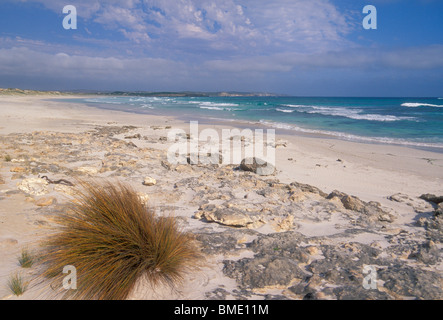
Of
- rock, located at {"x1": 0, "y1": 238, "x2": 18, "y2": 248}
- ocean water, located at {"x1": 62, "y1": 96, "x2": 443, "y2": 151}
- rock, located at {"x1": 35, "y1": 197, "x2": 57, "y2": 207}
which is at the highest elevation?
ocean water, located at {"x1": 62, "y1": 96, "x2": 443, "y2": 151}

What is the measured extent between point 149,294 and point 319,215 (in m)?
2.85

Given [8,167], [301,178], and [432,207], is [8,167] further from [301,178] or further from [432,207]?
[432,207]

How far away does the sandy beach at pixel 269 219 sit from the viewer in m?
2.57

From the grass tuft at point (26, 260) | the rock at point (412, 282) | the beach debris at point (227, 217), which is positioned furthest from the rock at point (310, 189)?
the grass tuft at point (26, 260)

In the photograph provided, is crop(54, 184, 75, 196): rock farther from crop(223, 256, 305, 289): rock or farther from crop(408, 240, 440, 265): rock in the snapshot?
crop(408, 240, 440, 265): rock

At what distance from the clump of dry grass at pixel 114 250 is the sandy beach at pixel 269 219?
153 millimetres

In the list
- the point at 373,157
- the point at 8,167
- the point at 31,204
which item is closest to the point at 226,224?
the point at 31,204

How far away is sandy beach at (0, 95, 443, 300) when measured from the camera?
101 inches

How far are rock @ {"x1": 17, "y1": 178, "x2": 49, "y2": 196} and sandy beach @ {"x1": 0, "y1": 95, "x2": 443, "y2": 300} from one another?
0.6 inches

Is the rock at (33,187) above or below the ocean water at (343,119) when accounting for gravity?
below

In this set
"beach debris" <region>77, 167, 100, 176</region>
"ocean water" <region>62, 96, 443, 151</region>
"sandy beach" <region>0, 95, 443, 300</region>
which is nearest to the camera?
"sandy beach" <region>0, 95, 443, 300</region>

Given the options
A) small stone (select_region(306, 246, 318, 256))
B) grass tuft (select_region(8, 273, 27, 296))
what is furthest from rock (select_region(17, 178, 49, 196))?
small stone (select_region(306, 246, 318, 256))

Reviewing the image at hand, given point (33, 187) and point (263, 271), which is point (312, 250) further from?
point (33, 187)

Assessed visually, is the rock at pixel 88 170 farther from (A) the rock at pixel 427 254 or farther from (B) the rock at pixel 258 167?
(A) the rock at pixel 427 254
